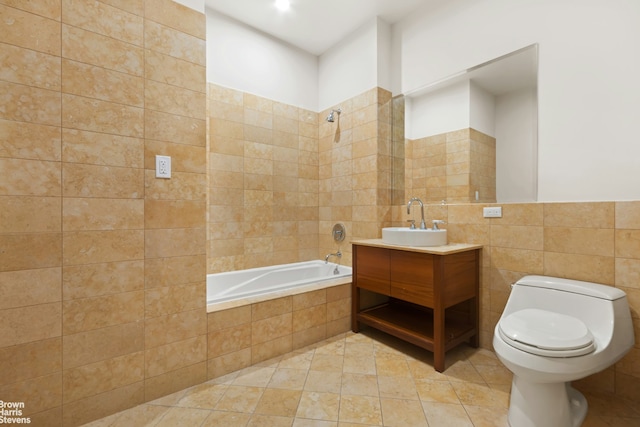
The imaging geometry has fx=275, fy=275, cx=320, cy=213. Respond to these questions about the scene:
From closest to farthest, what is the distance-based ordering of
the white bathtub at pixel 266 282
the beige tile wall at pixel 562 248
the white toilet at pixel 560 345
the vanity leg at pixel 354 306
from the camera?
the white toilet at pixel 560 345 < the beige tile wall at pixel 562 248 < the white bathtub at pixel 266 282 < the vanity leg at pixel 354 306

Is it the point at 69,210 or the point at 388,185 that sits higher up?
the point at 388,185

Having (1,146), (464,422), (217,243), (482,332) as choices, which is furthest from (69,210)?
(482,332)

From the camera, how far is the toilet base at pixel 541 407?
1205mm

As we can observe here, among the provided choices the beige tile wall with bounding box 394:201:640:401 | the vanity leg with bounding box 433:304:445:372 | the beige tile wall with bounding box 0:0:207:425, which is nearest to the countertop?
the beige tile wall with bounding box 394:201:640:401

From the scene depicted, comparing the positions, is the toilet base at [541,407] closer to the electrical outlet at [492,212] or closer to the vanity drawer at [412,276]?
the vanity drawer at [412,276]

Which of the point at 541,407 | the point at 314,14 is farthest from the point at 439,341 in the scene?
the point at 314,14

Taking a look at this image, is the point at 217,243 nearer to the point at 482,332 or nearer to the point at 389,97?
the point at 389,97

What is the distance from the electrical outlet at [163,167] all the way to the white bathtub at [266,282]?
82 centimetres

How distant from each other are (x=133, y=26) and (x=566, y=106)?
2503mm

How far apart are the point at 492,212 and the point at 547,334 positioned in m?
0.93

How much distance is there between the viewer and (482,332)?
2021 millimetres

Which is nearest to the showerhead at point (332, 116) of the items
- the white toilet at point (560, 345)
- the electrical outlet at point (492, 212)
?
the electrical outlet at point (492, 212)

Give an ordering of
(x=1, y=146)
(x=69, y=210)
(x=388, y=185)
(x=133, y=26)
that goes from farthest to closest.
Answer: (x=388, y=185) < (x=133, y=26) < (x=69, y=210) < (x=1, y=146)

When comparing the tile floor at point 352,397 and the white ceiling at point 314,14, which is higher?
the white ceiling at point 314,14
